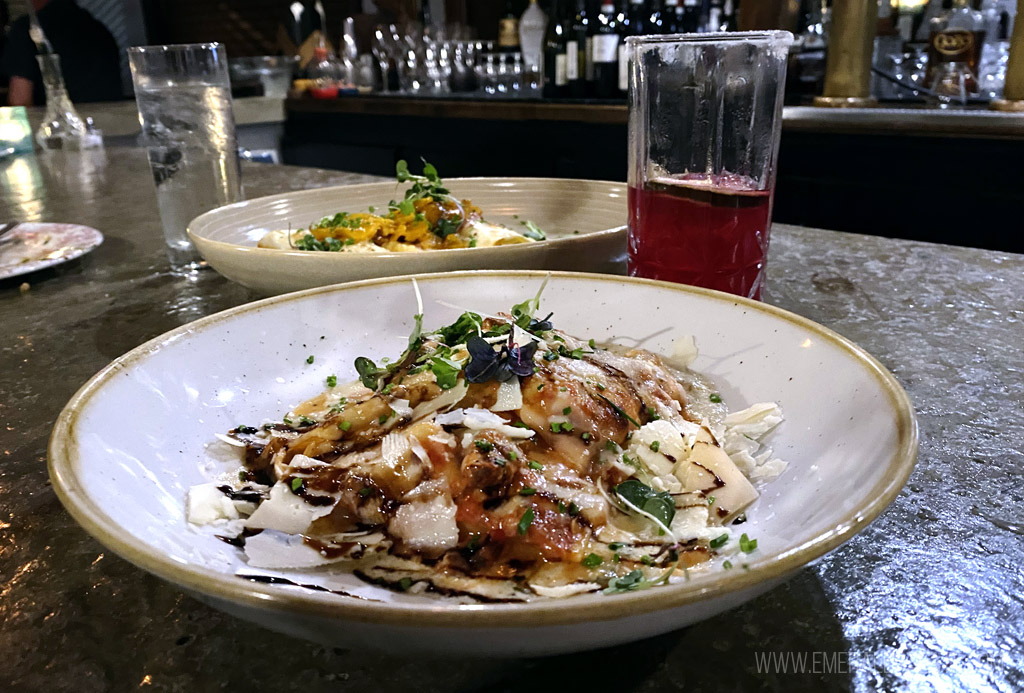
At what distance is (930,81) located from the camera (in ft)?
12.0

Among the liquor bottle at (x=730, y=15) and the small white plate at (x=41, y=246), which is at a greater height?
the liquor bottle at (x=730, y=15)

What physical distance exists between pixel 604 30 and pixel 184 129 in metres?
3.18

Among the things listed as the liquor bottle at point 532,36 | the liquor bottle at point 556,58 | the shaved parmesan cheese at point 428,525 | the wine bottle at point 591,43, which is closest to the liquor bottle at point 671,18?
the wine bottle at point 591,43

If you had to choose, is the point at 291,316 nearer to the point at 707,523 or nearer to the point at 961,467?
the point at 707,523

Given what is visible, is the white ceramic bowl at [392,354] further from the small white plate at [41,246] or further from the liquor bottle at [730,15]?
the liquor bottle at [730,15]

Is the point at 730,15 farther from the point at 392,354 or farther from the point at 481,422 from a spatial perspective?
the point at 481,422

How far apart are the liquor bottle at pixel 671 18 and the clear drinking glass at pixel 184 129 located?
10.6 feet

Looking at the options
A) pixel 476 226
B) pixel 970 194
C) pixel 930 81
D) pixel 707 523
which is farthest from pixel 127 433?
pixel 930 81

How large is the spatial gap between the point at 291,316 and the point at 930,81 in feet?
12.4

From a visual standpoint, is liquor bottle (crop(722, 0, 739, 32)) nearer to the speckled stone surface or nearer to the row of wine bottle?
the row of wine bottle

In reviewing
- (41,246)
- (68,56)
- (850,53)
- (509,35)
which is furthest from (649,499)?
(68,56)

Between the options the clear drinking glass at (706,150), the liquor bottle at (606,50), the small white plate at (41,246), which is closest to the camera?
the clear drinking glass at (706,150)

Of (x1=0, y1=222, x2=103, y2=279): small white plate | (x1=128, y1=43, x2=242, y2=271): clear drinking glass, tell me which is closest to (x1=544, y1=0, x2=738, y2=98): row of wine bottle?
(x1=128, y1=43, x2=242, y2=271): clear drinking glass

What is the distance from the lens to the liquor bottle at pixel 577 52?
4305 mm
